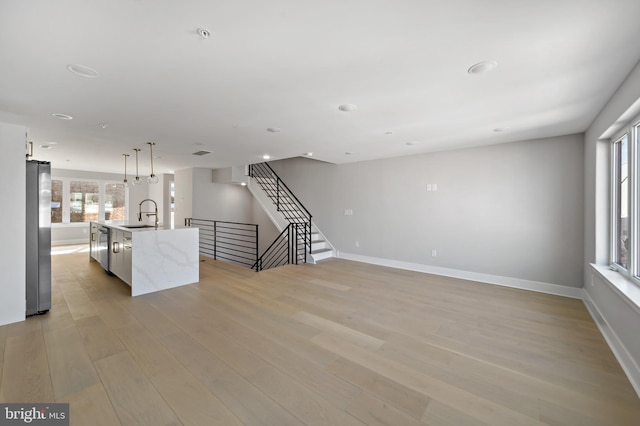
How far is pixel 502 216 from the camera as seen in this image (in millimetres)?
4766

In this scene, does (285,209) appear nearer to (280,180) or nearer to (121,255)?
(280,180)

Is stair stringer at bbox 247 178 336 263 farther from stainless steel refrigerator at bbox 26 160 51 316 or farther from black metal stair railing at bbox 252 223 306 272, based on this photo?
stainless steel refrigerator at bbox 26 160 51 316

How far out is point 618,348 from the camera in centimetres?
250

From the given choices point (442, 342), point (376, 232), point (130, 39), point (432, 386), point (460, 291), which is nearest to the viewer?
point (130, 39)

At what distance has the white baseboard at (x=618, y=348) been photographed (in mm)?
2117

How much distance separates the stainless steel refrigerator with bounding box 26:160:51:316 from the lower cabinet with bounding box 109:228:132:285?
898 mm

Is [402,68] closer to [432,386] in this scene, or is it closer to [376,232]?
[432,386]

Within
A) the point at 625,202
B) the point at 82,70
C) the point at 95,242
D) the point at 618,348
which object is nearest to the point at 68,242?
the point at 95,242

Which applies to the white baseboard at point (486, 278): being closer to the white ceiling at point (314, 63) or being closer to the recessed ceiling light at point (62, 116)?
the white ceiling at point (314, 63)

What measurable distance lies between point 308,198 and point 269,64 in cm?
590

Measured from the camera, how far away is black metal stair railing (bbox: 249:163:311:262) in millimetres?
8016

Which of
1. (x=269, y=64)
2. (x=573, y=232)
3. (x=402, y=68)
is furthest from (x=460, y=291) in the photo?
(x=269, y=64)

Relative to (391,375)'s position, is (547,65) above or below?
above

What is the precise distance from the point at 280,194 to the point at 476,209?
5600 mm
